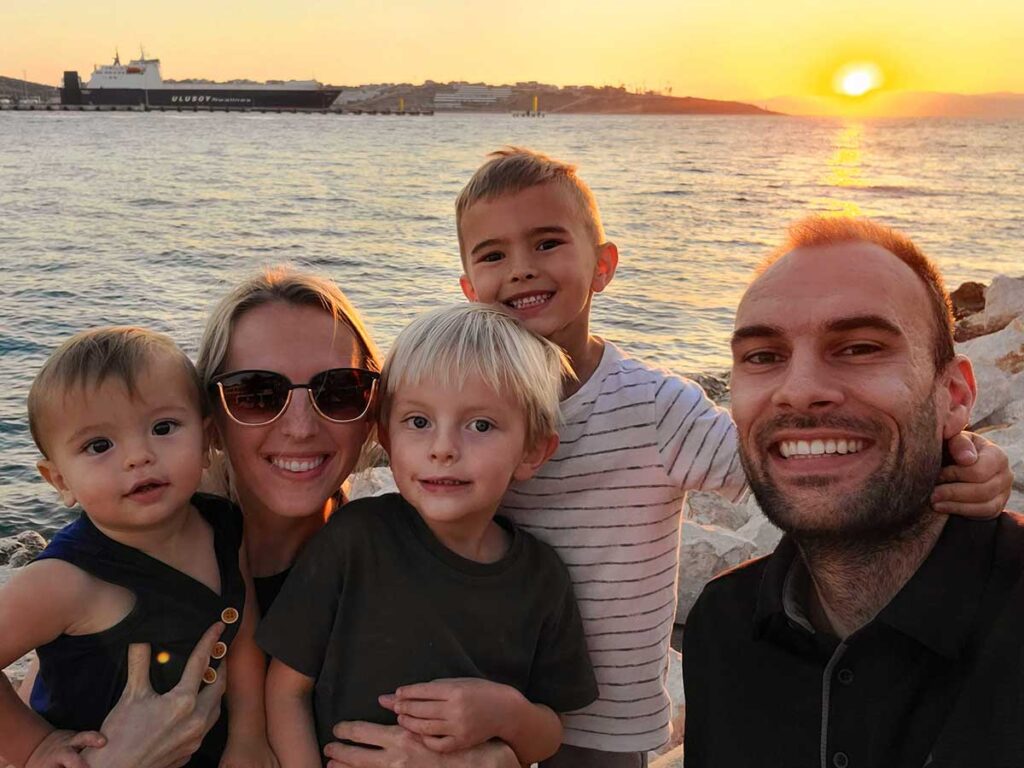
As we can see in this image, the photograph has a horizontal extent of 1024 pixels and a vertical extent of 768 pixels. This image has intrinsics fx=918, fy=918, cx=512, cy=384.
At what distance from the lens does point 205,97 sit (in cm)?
10956

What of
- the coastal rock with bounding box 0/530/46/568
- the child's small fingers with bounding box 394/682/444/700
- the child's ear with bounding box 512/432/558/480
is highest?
the child's ear with bounding box 512/432/558/480

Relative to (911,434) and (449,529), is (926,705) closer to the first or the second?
(911,434)

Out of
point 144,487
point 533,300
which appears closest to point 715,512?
point 533,300

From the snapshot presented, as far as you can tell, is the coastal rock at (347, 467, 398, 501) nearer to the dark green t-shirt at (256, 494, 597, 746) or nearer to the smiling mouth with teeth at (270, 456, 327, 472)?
the smiling mouth with teeth at (270, 456, 327, 472)

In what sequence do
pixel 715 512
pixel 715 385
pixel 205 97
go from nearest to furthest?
1. pixel 715 512
2. pixel 715 385
3. pixel 205 97

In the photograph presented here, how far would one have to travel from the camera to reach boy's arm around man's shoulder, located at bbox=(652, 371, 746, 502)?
8.17ft

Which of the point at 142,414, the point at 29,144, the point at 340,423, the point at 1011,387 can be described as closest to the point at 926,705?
the point at 340,423

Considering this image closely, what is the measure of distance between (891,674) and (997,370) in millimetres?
7305

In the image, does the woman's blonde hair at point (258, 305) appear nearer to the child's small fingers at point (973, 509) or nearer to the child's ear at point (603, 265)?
the child's ear at point (603, 265)

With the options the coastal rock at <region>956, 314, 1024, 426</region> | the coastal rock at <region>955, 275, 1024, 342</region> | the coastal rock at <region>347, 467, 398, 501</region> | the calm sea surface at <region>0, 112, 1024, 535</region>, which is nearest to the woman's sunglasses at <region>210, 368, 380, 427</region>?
the calm sea surface at <region>0, 112, 1024, 535</region>

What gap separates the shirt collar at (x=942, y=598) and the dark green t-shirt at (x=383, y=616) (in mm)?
628

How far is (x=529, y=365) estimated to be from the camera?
2.30m

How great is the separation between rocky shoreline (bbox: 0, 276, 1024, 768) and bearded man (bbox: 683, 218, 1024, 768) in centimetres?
128

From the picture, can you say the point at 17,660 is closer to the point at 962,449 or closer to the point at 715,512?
the point at 962,449
